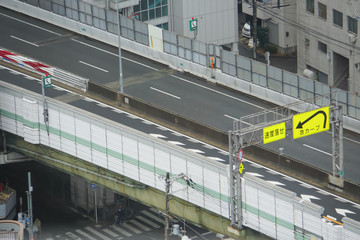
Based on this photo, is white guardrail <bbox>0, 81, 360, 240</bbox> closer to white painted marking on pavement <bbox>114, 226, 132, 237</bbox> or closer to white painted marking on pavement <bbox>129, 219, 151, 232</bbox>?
white painted marking on pavement <bbox>114, 226, 132, 237</bbox>

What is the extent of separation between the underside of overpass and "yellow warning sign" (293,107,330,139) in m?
7.84

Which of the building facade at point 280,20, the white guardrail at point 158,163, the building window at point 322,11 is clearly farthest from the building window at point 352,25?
the white guardrail at point 158,163

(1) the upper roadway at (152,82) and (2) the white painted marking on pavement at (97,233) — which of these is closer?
(1) the upper roadway at (152,82)

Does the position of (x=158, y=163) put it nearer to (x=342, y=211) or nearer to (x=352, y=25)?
(x=342, y=211)

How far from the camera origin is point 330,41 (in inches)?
4717

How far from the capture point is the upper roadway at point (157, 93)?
89812 millimetres

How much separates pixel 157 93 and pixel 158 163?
1903 cm

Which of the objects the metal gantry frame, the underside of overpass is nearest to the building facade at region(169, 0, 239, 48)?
the underside of overpass

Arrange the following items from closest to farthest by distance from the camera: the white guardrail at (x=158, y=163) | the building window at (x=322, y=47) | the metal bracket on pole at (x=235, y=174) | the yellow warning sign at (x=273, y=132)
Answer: the white guardrail at (x=158, y=163) < the metal bracket on pole at (x=235, y=174) < the yellow warning sign at (x=273, y=132) < the building window at (x=322, y=47)

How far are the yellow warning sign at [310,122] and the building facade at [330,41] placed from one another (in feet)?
98.5

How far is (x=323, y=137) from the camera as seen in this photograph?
312 feet

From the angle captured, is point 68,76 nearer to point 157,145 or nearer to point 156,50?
point 156,50

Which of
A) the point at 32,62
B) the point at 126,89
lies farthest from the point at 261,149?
the point at 32,62

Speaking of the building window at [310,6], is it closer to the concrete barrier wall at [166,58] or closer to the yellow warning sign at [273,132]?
the concrete barrier wall at [166,58]
